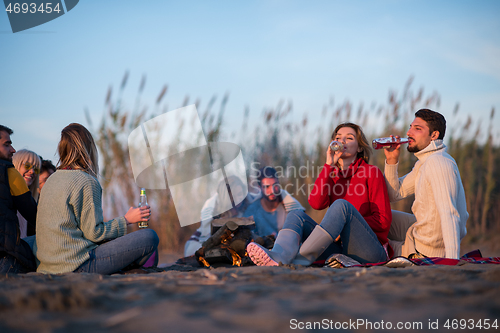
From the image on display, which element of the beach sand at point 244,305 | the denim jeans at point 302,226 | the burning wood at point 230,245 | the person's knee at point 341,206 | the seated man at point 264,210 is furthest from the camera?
the seated man at point 264,210

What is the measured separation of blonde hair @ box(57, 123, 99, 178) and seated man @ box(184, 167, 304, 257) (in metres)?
1.97

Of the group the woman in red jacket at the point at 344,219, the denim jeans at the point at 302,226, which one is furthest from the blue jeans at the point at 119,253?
the denim jeans at the point at 302,226

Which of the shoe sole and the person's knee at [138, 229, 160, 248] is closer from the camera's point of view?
the shoe sole

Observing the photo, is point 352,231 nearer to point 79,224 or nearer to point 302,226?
point 302,226

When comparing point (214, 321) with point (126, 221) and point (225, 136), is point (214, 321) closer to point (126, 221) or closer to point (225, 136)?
point (126, 221)

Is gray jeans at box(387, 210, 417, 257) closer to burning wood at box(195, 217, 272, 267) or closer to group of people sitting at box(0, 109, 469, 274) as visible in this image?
group of people sitting at box(0, 109, 469, 274)

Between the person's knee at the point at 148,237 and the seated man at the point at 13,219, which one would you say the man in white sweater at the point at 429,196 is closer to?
the person's knee at the point at 148,237

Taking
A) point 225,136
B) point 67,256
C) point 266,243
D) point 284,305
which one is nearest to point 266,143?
point 225,136

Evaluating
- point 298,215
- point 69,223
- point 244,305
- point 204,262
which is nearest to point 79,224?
point 69,223

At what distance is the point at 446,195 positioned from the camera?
8.66 ft

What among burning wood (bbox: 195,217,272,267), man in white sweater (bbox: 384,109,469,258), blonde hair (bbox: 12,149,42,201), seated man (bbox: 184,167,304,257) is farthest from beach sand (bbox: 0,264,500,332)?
seated man (bbox: 184,167,304,257)

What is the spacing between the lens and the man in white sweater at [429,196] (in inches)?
103

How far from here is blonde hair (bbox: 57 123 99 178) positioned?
2.48 meters

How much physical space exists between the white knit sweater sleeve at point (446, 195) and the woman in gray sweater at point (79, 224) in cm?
196
